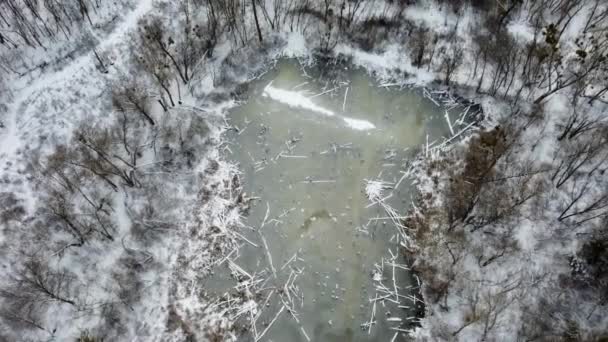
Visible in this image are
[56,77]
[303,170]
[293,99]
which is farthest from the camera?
[293,99]

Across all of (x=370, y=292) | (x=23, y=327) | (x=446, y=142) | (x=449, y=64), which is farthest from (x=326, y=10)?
(x=23, y=327)

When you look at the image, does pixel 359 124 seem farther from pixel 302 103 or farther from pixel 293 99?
pixel 293 99

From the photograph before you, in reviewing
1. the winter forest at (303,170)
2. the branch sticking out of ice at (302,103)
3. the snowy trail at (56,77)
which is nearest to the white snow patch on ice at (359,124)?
the branch sticking out of ice at (302,103)

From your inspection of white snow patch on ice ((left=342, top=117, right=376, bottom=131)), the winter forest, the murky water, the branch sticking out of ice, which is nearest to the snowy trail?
the winter forest

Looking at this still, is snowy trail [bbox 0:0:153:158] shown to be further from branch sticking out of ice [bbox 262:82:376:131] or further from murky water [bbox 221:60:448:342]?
branch sticking out of ice [bbox 262:82:376:131]

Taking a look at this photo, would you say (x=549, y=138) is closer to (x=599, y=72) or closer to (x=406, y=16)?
(x=599, y=72)

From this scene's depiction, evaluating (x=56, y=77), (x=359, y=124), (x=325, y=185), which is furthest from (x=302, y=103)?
(x=56, y=77)
